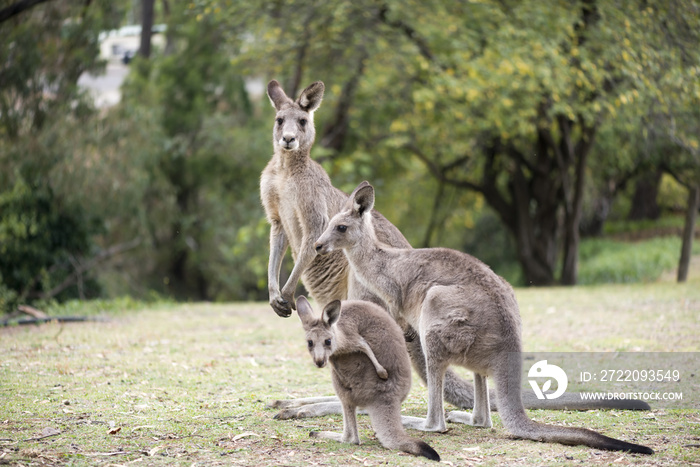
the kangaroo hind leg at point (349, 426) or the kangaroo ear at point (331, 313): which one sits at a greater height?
the kangaroo ear at point (331, 313)

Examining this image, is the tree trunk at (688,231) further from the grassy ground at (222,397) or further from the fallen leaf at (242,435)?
the fallen leaf at (242,435)

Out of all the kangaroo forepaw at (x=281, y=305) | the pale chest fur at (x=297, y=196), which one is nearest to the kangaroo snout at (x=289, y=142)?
the pale chest fur at (x=297, y=196)

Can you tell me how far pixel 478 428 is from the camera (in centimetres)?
488

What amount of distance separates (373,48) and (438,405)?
41.0 ft

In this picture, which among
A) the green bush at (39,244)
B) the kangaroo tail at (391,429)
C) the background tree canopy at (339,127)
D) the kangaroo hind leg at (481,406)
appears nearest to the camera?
the kangaroo tail at (391,429)

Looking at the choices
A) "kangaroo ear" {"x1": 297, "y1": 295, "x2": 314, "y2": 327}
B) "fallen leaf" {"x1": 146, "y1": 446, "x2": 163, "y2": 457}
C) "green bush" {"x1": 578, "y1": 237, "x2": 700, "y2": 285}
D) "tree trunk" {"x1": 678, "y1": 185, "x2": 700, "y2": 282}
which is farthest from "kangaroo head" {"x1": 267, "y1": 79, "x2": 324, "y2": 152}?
"green bush" {"x1": 578, "y1": 237, "x2": 700, "y2": 285}

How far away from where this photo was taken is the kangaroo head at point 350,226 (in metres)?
5.07

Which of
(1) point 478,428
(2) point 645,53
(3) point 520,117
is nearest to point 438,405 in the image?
(1) point 478,428

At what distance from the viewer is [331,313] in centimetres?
425

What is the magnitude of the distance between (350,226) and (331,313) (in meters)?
0.98

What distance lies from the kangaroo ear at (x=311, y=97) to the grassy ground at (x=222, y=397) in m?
2.25

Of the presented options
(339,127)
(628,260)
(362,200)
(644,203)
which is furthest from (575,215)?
(362,200)

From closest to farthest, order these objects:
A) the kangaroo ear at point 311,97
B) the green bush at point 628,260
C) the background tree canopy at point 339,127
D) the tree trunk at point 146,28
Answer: the kangaroo ear at point 311,97 → the background tree canopy at point 339,127 → the green bush at point 628,260 → the tree trunk at point 146,28

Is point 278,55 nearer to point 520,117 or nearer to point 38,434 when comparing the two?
point 520,117
